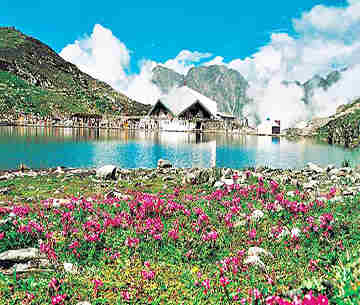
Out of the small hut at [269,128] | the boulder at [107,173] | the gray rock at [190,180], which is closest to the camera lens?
the gray rock at [190,180]

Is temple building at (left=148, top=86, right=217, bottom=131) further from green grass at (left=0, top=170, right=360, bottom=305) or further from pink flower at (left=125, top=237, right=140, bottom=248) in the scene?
pink flower at (left=125, top=237, right=140, bottom=248)

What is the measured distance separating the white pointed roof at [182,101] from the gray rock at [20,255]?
14395cm

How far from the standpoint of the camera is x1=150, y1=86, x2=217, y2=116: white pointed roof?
153250mm

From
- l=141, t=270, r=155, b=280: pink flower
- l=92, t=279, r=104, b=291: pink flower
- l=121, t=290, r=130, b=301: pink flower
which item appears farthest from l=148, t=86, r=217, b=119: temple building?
l=121, t=290, r=130, b=301: pink flower

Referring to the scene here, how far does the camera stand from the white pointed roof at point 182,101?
153m

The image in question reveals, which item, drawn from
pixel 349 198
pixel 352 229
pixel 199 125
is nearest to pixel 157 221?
pixel 352 229

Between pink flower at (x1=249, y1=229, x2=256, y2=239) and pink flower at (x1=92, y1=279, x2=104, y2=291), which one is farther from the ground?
pink flower at (x1=249, y1=229, x2=256, y2=239)

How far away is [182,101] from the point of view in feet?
513

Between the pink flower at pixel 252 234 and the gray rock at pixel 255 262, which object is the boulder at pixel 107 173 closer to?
the pink flower at pixel 252 234

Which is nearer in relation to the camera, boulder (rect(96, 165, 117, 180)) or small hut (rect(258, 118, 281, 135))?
boulder (rect(96, 165, 117, 180))

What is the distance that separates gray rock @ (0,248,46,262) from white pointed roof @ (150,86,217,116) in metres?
144

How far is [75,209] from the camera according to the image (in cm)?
1291

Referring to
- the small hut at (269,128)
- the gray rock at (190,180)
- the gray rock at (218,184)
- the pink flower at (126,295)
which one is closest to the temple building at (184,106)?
the small hut at (269,128)

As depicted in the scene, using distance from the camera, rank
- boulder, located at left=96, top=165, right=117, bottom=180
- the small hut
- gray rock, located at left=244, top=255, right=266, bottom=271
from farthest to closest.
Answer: the small hut < boulder, located at left=96, top=165, right=117, bottom=180 < gray rock, located at left=244, top=255, right=266, bottom=271
